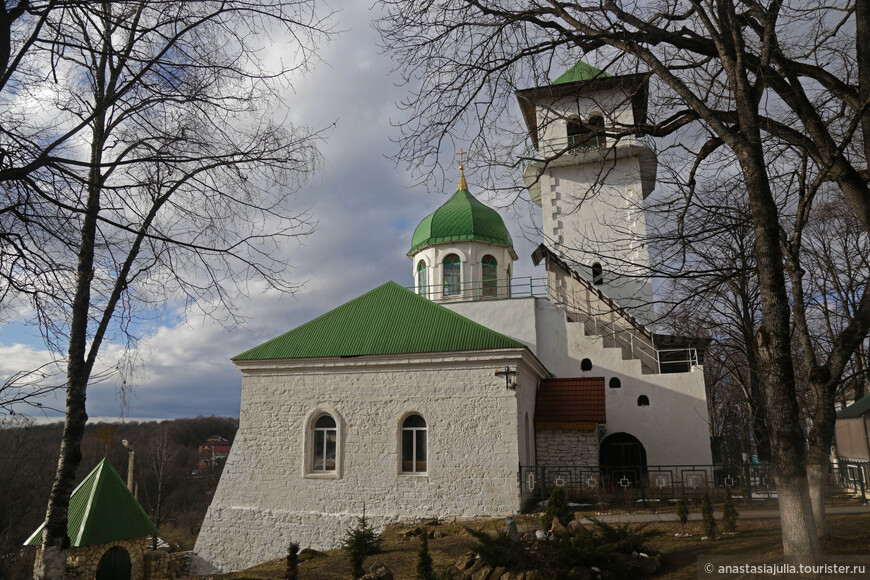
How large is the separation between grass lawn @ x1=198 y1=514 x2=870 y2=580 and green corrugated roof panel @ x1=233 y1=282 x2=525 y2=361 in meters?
4.63

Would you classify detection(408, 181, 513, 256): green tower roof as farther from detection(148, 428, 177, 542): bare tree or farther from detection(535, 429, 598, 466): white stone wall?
detection(148, 428, 177, 542): bare tree

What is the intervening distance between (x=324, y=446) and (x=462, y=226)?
472 inches

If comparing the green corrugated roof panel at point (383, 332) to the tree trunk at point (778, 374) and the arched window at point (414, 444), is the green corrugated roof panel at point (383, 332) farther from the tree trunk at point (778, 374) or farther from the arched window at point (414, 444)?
the tree trunk at point (778, 374)

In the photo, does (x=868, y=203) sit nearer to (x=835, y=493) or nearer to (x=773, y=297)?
(x=773, y=297)

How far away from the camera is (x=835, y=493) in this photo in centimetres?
1589

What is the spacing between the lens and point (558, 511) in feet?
35.1

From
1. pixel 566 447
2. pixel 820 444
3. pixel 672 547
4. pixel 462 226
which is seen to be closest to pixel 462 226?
pixel 462 226

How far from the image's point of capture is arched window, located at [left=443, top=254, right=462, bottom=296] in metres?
24.8

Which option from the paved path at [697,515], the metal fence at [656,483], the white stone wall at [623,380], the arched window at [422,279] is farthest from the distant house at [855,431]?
the arched window at [422,279]

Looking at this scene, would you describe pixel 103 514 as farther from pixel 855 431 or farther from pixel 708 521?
pixel 855 431

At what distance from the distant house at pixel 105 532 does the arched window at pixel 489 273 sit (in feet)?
49.0

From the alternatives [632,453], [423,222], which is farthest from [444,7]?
[423,222]

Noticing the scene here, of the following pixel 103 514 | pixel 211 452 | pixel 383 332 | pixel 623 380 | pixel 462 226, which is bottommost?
pixel 211 452

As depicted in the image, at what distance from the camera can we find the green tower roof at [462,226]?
81.7ft
